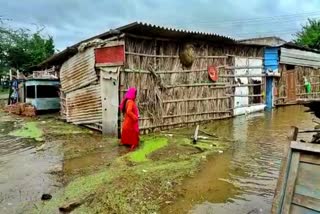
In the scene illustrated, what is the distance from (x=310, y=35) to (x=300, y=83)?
11.8 metres

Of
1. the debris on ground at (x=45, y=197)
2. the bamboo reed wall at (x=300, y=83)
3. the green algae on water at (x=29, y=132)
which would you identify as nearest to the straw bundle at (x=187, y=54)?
the green algae on water at (x=29, y=132)

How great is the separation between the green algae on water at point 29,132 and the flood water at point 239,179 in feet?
19.7

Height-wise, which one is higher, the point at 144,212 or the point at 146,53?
the point at 146,53

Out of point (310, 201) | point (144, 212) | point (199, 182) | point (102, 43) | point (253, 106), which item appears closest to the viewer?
point (310, 201)

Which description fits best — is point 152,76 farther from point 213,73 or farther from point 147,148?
point 213,73

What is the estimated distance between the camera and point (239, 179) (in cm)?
695

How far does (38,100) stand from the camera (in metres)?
18.2

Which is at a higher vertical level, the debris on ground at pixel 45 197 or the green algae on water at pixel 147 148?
the green algae on water at pixel 147 148

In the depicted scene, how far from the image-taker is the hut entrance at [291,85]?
2094 centimetres

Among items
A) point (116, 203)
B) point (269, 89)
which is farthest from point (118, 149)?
point (269, 89)

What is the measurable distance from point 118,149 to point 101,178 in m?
2.84

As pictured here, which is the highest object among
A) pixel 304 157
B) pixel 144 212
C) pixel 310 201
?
pixel 304 157

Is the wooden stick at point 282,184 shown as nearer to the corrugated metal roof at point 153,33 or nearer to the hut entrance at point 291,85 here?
the corrugated metal roof at point 153,33

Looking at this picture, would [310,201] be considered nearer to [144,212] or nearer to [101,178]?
[144,212]
